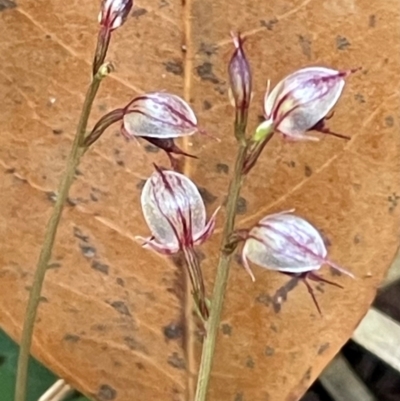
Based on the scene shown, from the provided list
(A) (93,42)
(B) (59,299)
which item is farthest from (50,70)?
(B) (59,299)

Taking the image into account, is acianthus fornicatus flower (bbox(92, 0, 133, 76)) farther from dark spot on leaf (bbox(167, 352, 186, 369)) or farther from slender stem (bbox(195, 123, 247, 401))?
dark spot on leaf (bbox(167, 352, 186, 369))

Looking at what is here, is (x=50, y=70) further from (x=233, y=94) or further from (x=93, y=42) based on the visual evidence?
(x=233, y=94)

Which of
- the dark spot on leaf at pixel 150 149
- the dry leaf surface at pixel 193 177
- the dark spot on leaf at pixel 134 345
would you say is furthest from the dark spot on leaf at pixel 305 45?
the dark spot on leaf at pixel 134 345

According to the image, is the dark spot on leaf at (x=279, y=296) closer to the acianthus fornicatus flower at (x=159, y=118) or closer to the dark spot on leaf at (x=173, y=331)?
the dark spot on leaf at (x=173, y=331)

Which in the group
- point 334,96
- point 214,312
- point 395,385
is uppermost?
point 334,96

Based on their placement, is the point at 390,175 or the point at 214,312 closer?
the point at 214,312
